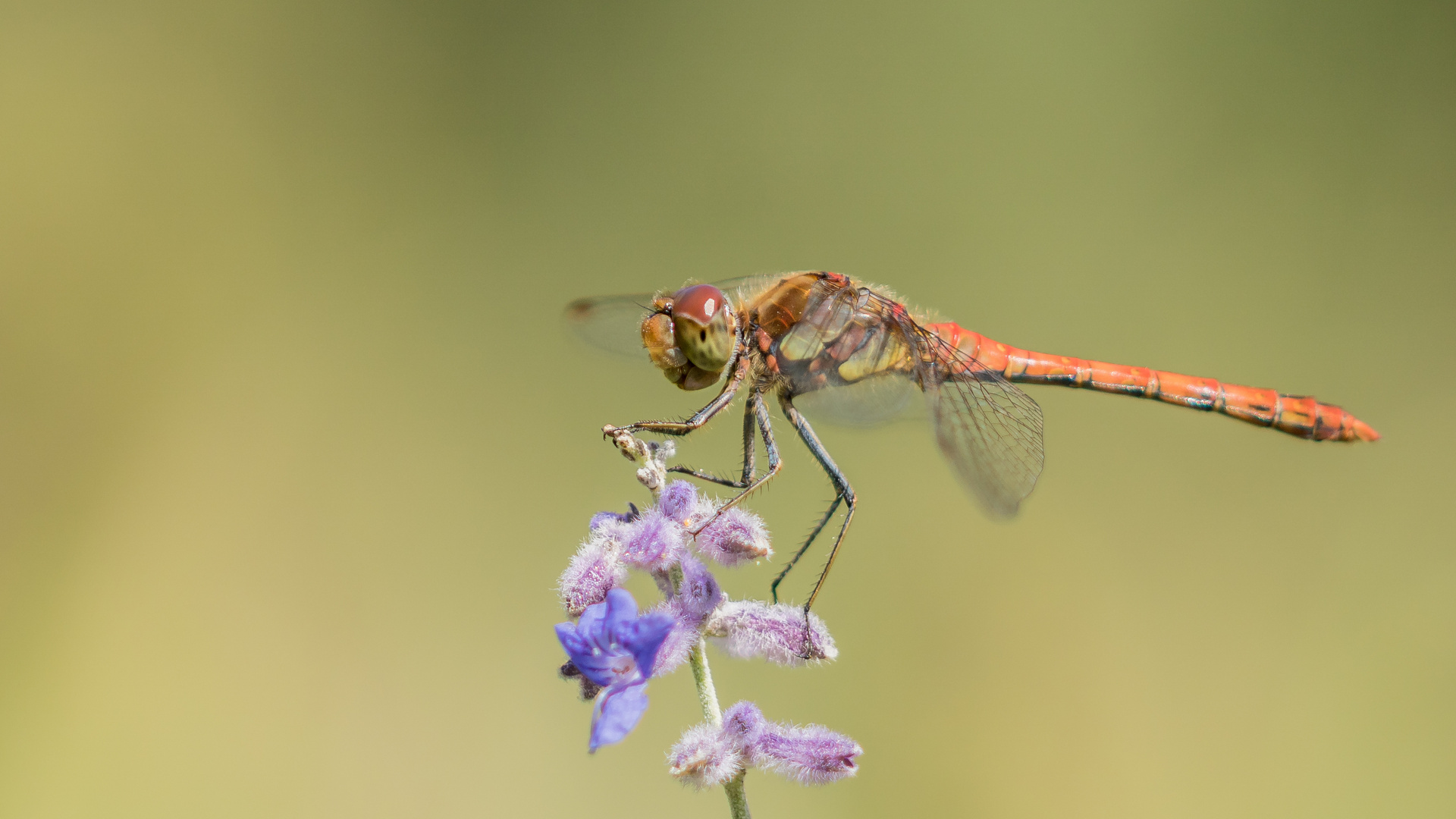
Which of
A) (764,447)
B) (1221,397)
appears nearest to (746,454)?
(764,447)

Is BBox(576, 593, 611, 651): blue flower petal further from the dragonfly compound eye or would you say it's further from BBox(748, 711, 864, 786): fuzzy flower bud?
the dragonfly compound eye

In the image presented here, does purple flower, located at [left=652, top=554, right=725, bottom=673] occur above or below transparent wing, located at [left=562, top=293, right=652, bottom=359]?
below

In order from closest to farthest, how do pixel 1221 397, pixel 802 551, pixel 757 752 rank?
pixel 757 752 → pixel 802 551 → pixel 1221 397

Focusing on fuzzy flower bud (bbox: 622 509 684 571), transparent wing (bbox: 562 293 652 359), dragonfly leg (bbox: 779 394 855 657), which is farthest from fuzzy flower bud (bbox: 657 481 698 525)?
transparent wing (bbox: 562 293 652 359)

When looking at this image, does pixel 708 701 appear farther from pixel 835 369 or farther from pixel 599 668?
pixel 835 369

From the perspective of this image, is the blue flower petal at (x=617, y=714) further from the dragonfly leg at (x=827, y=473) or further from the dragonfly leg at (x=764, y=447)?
the dragonfly leg at (x=764, y=447)

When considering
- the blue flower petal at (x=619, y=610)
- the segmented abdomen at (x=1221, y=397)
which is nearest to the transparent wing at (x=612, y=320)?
the segmented abdomen at (x=1221, y=397)
